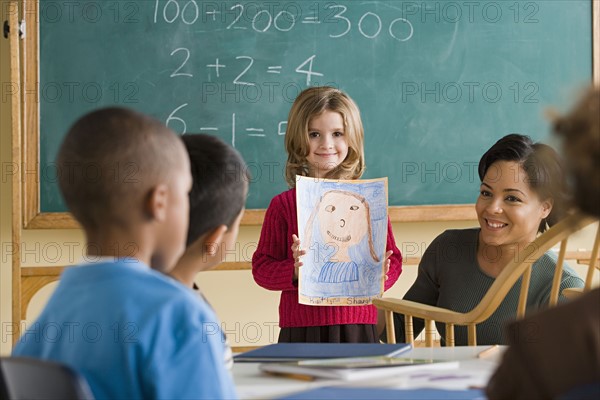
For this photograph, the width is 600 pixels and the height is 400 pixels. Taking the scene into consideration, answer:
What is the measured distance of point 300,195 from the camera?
8.36 ft

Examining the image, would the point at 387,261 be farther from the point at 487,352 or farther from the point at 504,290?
the point at 487,352

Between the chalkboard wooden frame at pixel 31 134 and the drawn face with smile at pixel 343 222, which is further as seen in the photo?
the chalkboard wooden frame at pixel 31 134

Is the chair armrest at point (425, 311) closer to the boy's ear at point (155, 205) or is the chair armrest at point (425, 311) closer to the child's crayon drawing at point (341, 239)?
the child's crayon drawing at point (341, 239)

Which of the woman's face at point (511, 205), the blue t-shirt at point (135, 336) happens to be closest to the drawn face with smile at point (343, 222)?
the woman's face at point (511, 205)

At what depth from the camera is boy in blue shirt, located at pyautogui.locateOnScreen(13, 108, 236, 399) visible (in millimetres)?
1023

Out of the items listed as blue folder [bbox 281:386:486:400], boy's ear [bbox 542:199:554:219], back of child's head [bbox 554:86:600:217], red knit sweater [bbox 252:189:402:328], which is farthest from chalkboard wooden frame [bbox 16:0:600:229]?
back of child's head [bbox 554:86:600:217]

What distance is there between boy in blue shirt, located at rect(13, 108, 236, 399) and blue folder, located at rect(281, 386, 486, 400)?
0.26m

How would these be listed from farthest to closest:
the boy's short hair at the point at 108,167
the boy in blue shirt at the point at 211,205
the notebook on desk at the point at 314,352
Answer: the notebook on desk at the point at 314,352
the boy in blue shirt at the point at 211,205
the boy's short hair at the point at 108,167

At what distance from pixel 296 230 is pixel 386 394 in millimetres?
1353

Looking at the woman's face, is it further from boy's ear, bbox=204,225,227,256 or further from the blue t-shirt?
→ the blue t-shirt

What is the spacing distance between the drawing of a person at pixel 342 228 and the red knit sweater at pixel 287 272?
12 centimetres

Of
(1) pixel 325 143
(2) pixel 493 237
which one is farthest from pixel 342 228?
(2) pixel 493 237

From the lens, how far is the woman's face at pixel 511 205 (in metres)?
2.53

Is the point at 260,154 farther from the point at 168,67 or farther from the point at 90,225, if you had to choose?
the point at 90,225
